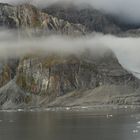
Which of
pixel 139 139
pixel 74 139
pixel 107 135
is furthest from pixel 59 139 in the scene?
pixel 139 139

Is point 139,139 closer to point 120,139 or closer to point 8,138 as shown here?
point 120,139

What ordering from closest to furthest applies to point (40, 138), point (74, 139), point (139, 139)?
1. point (139, 139)
2. point (74, 139)
3. point (40, 138)

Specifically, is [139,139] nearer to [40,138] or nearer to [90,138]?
[90,138]

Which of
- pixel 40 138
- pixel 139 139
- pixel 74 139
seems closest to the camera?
pixel 139 139

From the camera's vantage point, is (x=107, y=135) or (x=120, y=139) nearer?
(x=120, y=139)

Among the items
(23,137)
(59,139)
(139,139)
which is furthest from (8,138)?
(139,139)

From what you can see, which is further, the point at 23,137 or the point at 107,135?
the point at 23,137

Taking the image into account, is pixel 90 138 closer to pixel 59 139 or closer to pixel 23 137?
pixel 59 139

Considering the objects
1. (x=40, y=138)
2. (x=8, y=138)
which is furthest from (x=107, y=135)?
(x=8, y=138)
